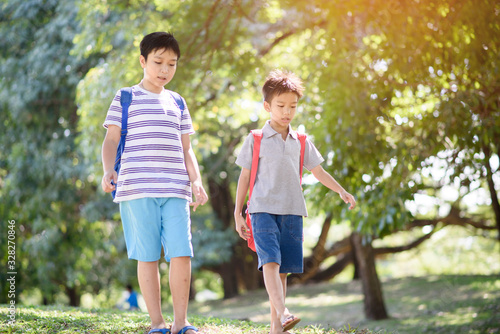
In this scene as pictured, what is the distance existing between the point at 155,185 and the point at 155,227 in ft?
0.84

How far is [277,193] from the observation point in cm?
346

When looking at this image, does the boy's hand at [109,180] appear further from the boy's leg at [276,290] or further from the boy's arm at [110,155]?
the boy's leg at [276,290]

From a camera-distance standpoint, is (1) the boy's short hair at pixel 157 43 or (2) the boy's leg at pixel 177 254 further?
(1) the boy's short hair at pixel 157 43

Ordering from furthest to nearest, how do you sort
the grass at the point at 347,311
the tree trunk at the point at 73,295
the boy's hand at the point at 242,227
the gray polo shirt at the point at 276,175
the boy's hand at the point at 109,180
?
the tree trunk at the point at 73,295, the grass at the point at 347,311, the boy's hand at the point at 242,227, the gray polo shirt at the point at 276,175, the boy's hand at the point at 109,180

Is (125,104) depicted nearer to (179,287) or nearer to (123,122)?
(123,122)

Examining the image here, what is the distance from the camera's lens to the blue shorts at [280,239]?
3.36 m

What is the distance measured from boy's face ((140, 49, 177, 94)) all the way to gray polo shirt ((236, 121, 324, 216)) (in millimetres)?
672

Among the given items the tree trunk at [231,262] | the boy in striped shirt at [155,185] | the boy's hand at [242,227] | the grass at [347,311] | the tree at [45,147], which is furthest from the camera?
the tree trunk at [231,262]

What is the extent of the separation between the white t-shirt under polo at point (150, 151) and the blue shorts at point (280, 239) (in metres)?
0.50

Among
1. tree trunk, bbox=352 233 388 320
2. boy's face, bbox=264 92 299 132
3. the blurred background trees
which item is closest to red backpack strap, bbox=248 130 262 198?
boy's face, bbox=264 92 299 132

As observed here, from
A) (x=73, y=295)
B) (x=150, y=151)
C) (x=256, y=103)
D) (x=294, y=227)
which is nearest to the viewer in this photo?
(x=150, y=151)

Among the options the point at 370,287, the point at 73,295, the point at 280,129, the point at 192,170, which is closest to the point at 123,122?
the point at 192,170

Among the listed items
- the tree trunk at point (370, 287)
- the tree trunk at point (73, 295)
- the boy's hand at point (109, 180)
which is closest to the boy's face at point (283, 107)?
the boy's hand at point (109, 180)

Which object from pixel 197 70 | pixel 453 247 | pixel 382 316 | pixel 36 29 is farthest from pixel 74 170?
pixel 453 247
